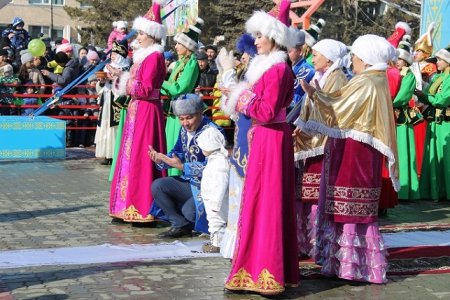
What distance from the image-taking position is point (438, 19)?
13.9 meters

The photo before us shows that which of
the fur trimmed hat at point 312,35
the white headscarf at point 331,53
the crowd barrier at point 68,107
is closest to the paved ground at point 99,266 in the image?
the white headscarf at point 331,53

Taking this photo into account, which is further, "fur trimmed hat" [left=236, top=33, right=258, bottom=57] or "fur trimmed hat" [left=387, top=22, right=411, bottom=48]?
"fur trimmed hat" [left=387, top=22, right=411, bottom=48]

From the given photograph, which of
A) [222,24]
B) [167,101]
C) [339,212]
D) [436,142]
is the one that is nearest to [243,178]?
[339,212]

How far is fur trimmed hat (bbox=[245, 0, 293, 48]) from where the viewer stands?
20.4 feet

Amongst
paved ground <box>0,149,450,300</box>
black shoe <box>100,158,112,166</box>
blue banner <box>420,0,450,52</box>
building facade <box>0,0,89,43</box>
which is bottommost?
paved ground <box>0,149,450,300</box>

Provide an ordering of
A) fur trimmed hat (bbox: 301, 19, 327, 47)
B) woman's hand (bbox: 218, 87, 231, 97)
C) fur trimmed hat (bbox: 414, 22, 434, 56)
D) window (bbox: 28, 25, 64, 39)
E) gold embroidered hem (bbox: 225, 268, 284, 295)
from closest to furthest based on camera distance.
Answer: gold embroidered hem (bbox: 225, 268, 284, 295) < woman's hand (bbox: 218, 87, 231, 97) < fur trimmed hat (bbox: 301, 19, 327, 47) < fur trimmed hat (bbox: 414, 22, 434, 56) < window (bbox: 28, 25, 64, 39)

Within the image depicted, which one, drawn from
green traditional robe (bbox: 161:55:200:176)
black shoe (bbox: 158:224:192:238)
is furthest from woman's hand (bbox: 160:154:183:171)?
green traditional robe (bbox: 161:55:200:176)

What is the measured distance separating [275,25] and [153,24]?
9.56ft

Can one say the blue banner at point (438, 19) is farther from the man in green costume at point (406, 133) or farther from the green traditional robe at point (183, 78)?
the green traditional robe at point (183, 78)

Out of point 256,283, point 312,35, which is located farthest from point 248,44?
point 312,35

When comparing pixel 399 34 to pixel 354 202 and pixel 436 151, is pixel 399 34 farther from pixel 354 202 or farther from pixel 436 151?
pixel 354 202

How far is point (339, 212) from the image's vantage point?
21.6ft

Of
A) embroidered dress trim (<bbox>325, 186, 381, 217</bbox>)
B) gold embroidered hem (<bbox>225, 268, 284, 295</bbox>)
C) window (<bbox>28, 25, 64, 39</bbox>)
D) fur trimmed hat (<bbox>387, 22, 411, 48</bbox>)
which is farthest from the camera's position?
window (<bbox>28, 25, 64, 39</bbox>)

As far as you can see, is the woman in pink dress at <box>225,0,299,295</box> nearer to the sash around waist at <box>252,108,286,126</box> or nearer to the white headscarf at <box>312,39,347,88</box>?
the sash around waist at <box>252,108,286,126</box>
